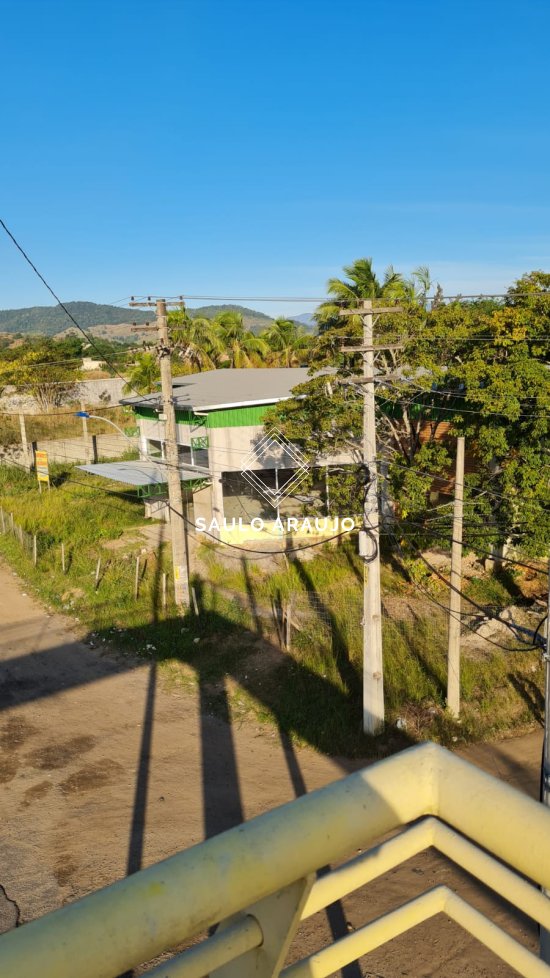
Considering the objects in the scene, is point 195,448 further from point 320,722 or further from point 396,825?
point 396,825

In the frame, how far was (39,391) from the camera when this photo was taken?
39.2 meters

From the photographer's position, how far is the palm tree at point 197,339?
33828mm

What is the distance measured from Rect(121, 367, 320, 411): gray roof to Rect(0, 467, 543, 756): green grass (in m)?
4.43

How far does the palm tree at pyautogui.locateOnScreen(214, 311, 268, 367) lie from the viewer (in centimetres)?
3431

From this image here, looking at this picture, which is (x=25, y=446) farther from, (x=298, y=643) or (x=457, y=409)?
(x=457, y=409)

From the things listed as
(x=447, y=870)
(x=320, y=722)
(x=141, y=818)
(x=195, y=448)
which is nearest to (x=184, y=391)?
(x=195, y=448)

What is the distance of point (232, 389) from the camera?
75.2ft

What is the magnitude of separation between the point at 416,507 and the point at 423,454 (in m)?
1.54

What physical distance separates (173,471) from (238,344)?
1957 centimetres

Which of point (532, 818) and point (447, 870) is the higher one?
point (532, 818)

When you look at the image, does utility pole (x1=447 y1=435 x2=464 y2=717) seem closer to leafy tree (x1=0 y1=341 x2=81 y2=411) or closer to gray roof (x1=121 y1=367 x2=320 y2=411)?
gray roof (x1=121 y1=367 x2=320 y2=411)

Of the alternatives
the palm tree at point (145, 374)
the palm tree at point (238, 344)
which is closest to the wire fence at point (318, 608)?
the palm tree at point (145, 374)

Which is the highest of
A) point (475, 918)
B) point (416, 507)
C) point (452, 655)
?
point (475, 918)

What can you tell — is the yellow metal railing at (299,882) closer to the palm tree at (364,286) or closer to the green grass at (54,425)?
the palm tree at (364,286)
